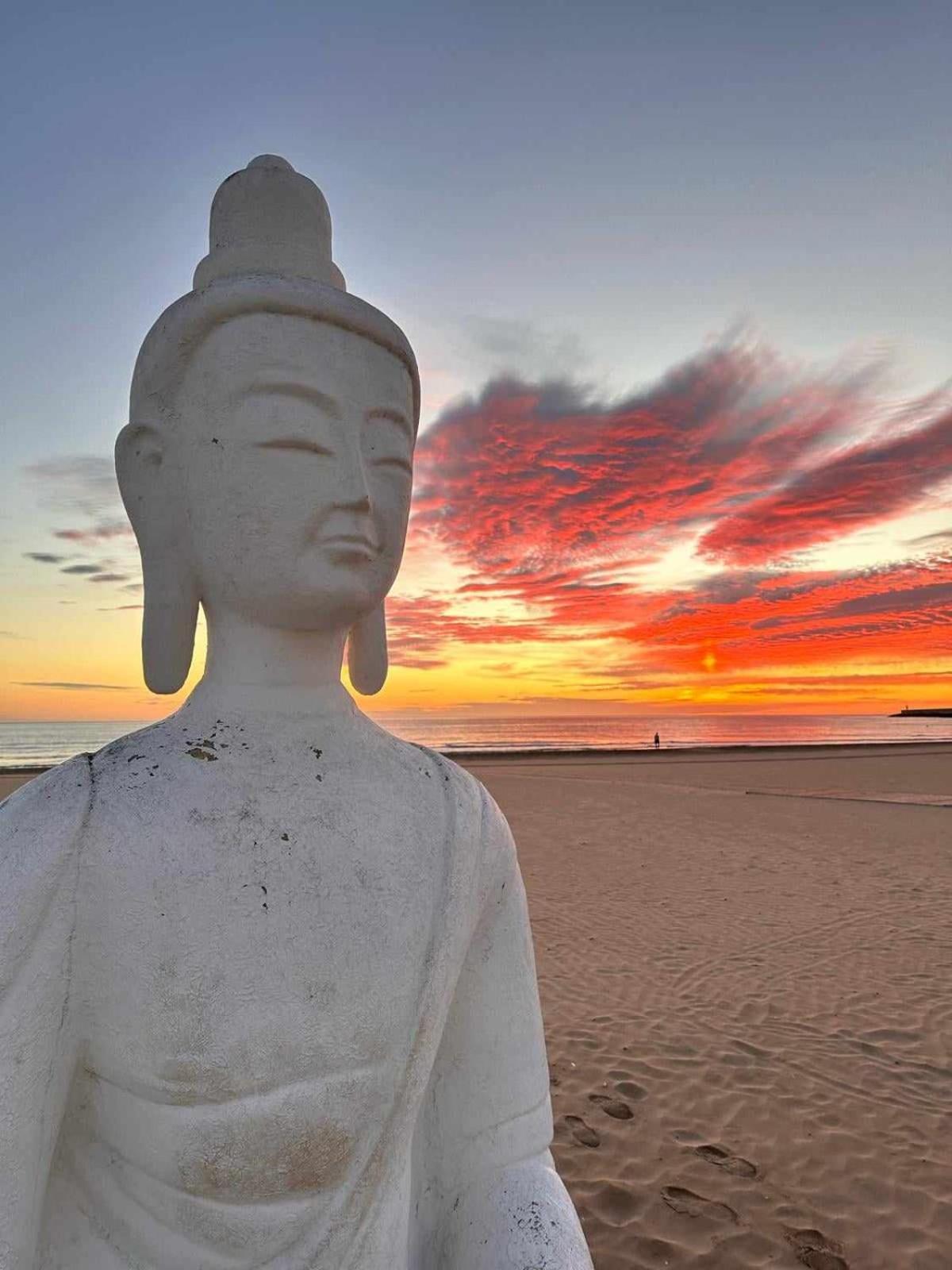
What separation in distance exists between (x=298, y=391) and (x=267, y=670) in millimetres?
491

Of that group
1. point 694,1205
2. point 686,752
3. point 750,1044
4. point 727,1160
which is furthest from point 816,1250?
point 686,752

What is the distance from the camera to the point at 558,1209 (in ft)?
4.43

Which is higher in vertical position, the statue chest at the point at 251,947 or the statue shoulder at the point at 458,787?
the statue shoulder at the point at 458,787

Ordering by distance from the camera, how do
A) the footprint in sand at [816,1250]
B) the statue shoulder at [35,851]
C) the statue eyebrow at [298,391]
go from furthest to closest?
the footprint in sand at [816,1250]
the statue eyebrow at [298,391]
the statue shoulder at [35,851]

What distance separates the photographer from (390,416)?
150 cm

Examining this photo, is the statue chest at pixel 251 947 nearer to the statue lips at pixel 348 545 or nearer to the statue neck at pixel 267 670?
the statue neck at pixel 267 670

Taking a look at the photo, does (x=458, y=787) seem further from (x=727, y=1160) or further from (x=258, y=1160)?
(x=727, y=1160)

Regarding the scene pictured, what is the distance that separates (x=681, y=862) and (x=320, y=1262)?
10299 millimetres

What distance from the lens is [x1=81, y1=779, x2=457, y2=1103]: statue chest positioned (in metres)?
1.16

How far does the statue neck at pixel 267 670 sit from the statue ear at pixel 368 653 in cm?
31

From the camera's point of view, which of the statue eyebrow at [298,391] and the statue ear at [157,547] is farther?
the statue ear at [157,547]

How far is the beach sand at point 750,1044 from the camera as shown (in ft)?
12.1

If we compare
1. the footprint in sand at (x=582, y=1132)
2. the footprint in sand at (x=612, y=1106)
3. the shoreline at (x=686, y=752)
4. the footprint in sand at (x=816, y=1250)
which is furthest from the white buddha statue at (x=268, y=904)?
the shoreline at (x=686, y=752)

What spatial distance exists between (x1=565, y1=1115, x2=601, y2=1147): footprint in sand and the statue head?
12.8 feet
